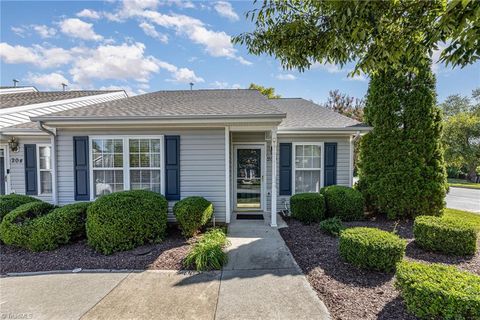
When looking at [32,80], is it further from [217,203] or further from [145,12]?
[217,203]

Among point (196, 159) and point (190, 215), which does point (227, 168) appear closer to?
point (196, 159)

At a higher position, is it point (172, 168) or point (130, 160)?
point (130, 160)

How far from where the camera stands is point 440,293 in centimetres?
251

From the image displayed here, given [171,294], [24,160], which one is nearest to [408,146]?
[171,294]

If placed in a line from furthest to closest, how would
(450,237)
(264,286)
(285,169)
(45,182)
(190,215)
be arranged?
(285,169) < (45,182) < (190,215) < (450,237) < (264,286)

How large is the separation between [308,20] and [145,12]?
5.34 meters

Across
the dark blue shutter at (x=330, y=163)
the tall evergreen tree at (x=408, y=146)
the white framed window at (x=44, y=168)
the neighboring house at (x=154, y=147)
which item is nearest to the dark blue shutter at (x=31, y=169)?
the white framed window at (x=44, y=168)

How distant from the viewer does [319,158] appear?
769 centimetres

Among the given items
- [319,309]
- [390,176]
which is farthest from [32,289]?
[390,176]

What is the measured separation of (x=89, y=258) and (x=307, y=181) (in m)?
6.32

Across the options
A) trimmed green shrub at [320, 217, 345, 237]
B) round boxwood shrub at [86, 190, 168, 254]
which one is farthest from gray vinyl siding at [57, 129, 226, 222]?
trimmed green shrub at [320, 217, 345, 237]

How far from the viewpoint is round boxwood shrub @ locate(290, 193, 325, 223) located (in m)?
6.61

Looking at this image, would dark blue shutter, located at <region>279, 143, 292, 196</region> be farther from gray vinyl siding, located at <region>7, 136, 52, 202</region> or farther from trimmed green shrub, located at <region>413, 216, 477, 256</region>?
gray vinyl siding, located at <region>7, 136, 52, 202</region>

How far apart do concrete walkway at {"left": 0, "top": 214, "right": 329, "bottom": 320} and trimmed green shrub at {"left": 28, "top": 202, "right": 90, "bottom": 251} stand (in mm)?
944
